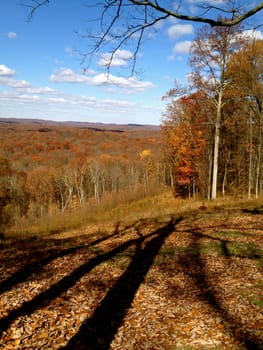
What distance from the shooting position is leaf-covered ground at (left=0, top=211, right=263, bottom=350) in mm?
4250

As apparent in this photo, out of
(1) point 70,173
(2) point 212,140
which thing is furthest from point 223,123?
(1) point 70,173

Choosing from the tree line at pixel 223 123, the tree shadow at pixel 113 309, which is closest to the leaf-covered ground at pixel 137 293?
the tree shadow at pixel 113 309

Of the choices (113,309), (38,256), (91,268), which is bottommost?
(38,256)

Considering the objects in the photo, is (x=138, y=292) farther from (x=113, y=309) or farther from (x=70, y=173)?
(x=70, y=173)

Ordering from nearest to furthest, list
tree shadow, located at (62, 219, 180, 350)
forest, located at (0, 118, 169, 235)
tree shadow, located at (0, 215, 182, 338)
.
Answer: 1. tree shadow, located at (62, 219, 180, 350)
2. tree shadow, located at (0, 215, 182, 338)
3. forest, located at (0, 118, 169, 235)

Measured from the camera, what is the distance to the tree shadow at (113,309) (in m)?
4.18

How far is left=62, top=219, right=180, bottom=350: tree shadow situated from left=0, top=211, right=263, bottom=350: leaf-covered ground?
1cm

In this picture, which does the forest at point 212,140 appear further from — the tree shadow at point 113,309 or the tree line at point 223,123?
the tree shadow at point 113,309

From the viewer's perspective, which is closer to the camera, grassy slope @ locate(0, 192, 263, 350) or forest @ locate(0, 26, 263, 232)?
grassy slope @ locate(0, 192, 263, 350)

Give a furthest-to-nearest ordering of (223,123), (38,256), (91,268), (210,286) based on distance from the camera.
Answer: (223,123)
(38,256)
(91,268)
(210,286)

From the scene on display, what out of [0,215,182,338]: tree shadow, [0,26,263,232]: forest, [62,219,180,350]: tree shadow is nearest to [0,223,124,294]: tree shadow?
[0,215,182,338]: tree shadow

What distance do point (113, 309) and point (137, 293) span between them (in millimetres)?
711

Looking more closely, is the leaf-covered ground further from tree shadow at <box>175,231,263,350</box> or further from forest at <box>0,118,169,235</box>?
forest at <box>0,118,169,235</box>

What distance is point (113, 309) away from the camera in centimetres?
503
